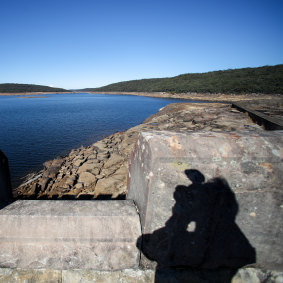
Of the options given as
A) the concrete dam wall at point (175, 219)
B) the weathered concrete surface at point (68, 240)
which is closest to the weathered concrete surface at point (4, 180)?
the concrete dam wall at point (175, 219)

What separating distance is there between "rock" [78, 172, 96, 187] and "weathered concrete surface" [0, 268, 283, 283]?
3865mm

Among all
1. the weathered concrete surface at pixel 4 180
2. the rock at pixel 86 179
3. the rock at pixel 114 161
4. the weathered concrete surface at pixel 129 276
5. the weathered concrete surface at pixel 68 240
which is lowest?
the rock at pixel 86 179

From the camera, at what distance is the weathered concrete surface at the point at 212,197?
1.25 metres

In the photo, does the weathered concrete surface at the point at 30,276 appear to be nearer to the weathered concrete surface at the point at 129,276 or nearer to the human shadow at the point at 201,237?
the weathered concrete surface at the point at 129,276

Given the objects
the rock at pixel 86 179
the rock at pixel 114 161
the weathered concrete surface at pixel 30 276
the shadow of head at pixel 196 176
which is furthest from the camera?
the rock at pixel 114 161

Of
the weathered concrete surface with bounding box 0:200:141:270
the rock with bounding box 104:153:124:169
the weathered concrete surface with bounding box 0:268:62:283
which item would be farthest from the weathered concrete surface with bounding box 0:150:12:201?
the rock with bounding box 104:153:124:169

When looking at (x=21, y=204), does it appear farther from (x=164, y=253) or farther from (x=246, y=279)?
(x=246, y=279)

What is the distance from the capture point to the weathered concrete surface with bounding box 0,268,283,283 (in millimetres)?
1398

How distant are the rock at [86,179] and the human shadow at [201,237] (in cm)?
422

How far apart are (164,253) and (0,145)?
1531 cm

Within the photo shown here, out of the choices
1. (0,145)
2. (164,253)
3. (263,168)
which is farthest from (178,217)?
(0,145)

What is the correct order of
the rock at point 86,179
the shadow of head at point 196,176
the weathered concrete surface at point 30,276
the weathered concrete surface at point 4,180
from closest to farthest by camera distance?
the shadow of head at point 196,176 → the weathered concrete surface at point 30,276 → the weathered concrete surface at point 4,180 → the rock at point 86,179

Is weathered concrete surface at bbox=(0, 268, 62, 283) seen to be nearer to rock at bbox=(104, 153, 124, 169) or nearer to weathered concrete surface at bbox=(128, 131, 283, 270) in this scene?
weathered concrete surface at bbox=(128, 131, 283, 270)

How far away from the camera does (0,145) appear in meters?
12.4
